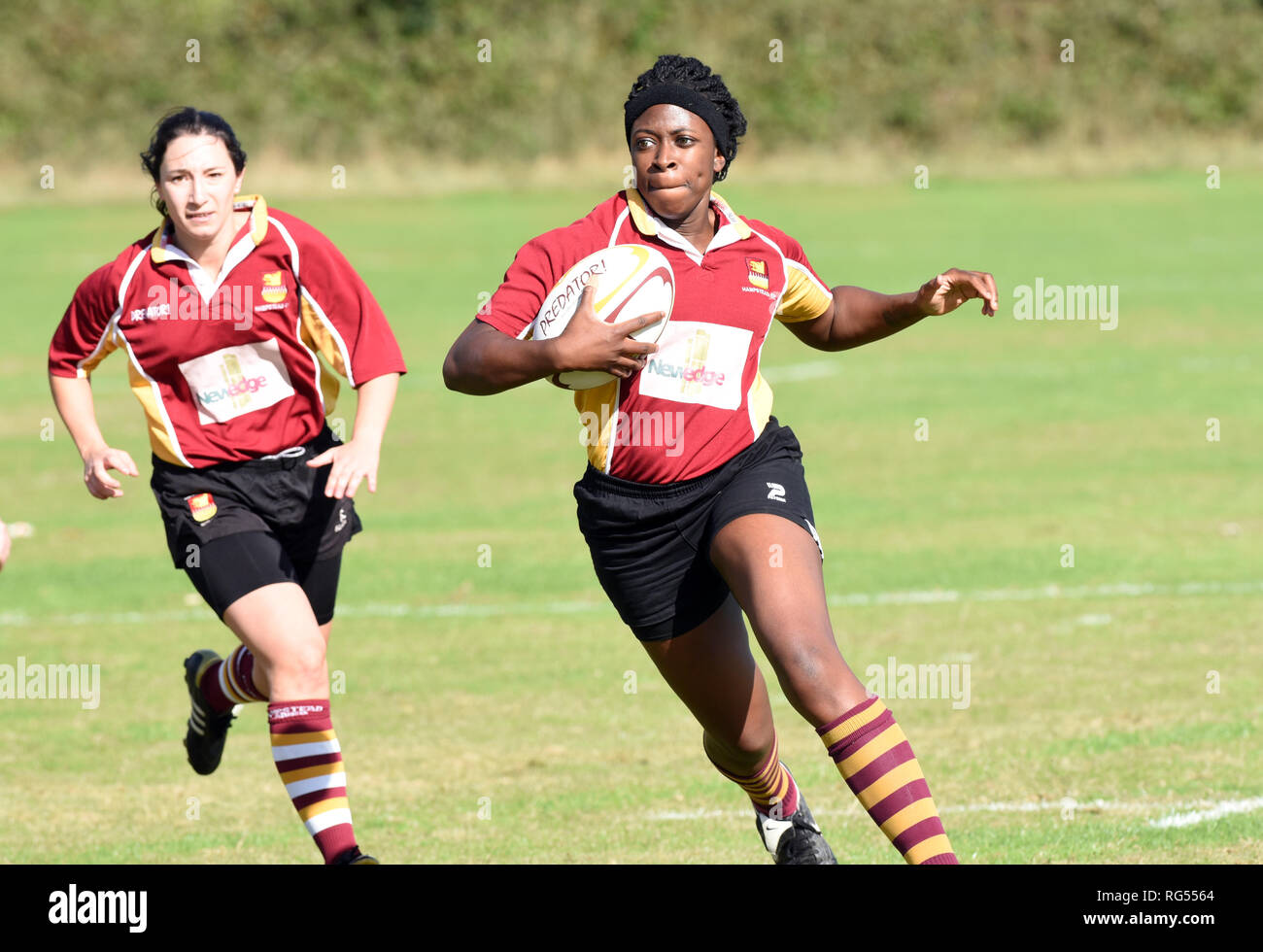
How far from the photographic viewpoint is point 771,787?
6000mm

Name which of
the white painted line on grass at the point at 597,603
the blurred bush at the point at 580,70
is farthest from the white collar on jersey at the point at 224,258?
the blurred bush at the point at 580,70

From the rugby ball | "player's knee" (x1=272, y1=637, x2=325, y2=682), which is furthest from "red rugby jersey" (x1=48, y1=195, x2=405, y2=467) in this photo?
the rugby ball

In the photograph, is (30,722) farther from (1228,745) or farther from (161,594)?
(1228,745)

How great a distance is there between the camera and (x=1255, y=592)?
33.2 feet

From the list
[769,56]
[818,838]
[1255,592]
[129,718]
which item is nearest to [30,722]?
[129,718]

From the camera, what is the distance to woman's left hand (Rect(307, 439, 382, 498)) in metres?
5.89

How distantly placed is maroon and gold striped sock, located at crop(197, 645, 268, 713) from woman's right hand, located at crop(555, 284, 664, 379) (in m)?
2.40

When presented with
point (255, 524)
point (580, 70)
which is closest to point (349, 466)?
point (255, 524)

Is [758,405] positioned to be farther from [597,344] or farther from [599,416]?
[597,344]

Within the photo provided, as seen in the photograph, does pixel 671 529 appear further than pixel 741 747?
No

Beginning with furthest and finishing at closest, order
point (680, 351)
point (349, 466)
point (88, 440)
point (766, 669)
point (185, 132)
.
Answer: point (766, 669)
point (88, 440)
point (185, 132)
point (349, 466)
point (680, 351)

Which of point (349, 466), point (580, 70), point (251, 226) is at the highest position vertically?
point (580, 70)

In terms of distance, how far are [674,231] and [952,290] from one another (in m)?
0.87

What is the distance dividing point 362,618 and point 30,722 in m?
2.27
